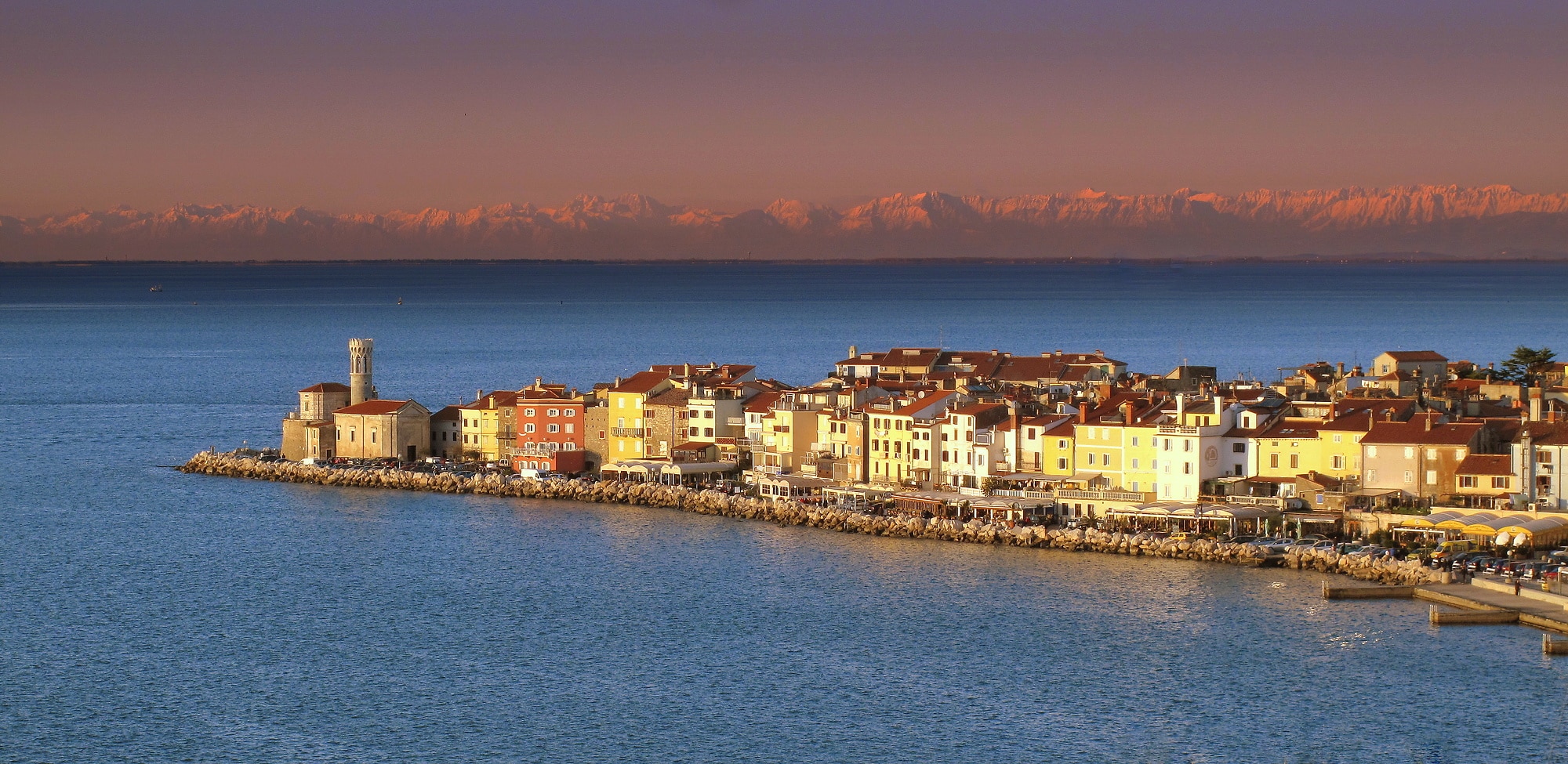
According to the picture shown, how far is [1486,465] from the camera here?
108 feet

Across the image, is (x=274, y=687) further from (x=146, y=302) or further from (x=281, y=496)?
(x=146, y=302)

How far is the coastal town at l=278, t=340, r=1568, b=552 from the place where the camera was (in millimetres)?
33250

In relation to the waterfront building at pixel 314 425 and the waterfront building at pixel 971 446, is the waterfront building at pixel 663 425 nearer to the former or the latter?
the waterfront building at pixel 971 446

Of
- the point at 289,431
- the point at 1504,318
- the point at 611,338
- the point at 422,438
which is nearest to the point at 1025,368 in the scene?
the point at 422,438

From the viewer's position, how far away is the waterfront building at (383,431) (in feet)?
148

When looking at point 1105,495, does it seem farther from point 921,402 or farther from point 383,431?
point 383,431

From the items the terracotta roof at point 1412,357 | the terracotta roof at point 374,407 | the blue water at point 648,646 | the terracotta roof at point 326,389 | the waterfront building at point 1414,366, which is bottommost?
the blue water at point 648,646

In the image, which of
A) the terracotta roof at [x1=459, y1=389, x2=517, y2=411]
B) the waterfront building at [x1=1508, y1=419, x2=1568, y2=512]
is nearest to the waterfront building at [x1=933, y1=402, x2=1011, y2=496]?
the waterfront building at [x1=1508, y1=419, x2=1568, y2=512]

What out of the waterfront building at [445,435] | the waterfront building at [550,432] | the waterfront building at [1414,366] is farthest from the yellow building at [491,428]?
the waterfront building at [1414,366]

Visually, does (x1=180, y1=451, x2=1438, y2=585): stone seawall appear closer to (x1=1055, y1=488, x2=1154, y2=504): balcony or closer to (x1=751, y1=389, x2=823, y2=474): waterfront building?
(x1=1055, y1=488, x2=1154, y2=504): balcony

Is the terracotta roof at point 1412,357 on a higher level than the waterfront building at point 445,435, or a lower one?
higher

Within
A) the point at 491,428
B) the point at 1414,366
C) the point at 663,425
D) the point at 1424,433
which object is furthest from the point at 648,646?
the point at 1414,366

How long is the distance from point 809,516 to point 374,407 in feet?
44.1

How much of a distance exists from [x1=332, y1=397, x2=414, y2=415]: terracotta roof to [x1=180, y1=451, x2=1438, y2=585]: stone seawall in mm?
1819
